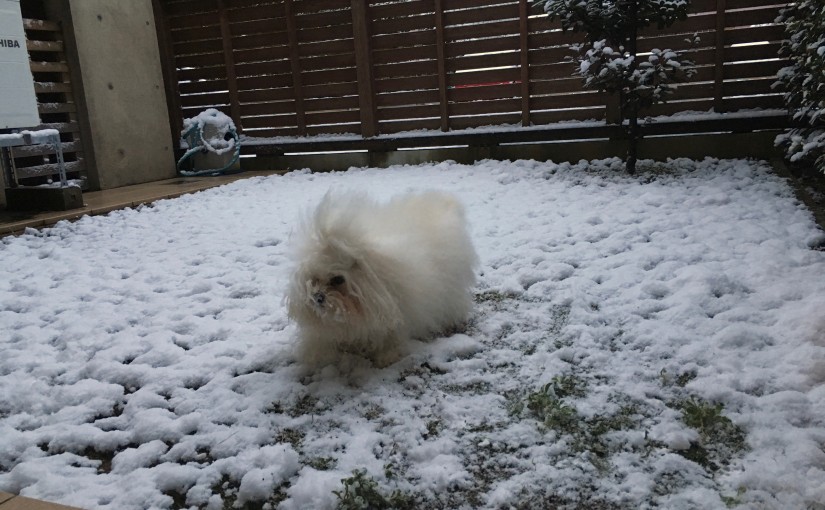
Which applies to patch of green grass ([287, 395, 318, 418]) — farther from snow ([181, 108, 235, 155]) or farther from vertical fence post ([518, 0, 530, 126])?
snow ([181, 108, 235, 155])

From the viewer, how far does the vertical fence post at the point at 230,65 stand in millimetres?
7590

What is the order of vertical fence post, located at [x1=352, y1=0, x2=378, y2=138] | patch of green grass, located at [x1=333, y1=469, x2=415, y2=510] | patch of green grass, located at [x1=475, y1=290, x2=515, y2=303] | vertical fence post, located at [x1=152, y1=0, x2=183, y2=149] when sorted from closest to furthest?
patch of green grass, located at [x1=333, y1=469, x2=415, y2=510] < patch of green grass, located at [x1=475, y1=290, x2=515, y2=303] < vertical fence post, located at [x1=352, y1=0, x2=378, y2=138] < vertical fence post, located at [x1=152, y1=0, x2=183, y2=149]

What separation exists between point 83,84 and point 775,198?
6455 millimetres

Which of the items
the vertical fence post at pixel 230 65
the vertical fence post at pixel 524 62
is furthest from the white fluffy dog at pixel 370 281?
the vertical fence post at pixel 230 65

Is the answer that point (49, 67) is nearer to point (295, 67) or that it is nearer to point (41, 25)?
point (41, 25)

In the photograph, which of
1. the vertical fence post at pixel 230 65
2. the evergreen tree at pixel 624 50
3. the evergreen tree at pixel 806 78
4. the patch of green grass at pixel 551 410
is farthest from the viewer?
the vertical fence post at pixel 230 65

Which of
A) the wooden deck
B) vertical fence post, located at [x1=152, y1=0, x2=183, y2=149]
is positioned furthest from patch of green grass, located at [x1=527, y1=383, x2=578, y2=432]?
vertical fence post, located at [x1=152, y1=0, x2=183, y2=149]

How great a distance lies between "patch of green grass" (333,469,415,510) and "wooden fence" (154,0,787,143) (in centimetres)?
550

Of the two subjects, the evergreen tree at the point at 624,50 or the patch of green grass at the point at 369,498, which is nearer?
the patch of green grass at the point at 369,498

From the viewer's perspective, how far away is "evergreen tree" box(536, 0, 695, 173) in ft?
16.2

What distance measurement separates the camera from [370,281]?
218 cm

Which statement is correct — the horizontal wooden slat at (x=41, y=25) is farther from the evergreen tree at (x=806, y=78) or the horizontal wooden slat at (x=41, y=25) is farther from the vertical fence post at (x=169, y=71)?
the evergreen tree at (x=806, y=78)

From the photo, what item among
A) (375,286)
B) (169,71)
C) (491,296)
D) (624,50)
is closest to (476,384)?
(375,286)

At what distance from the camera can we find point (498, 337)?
2.52 metres
